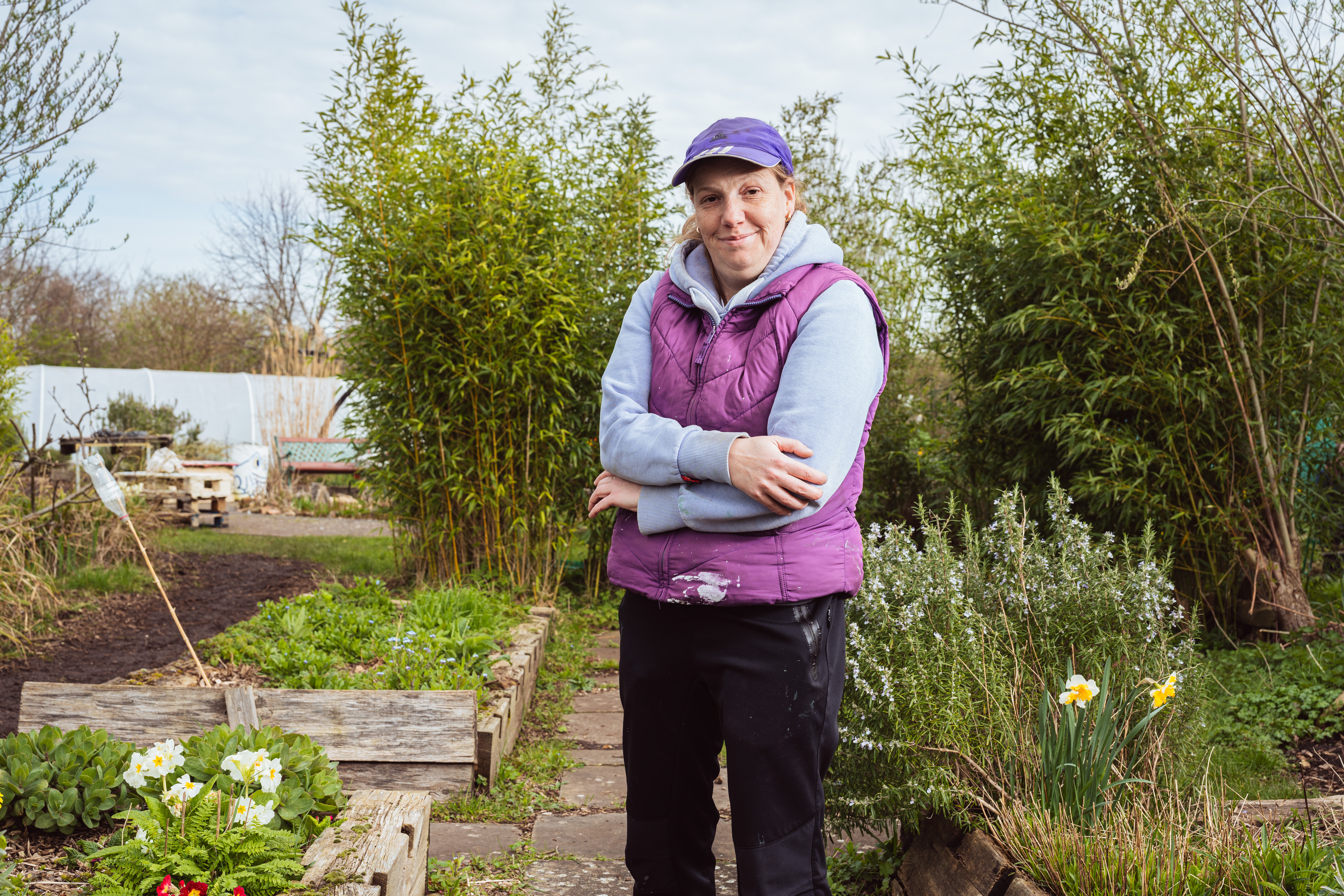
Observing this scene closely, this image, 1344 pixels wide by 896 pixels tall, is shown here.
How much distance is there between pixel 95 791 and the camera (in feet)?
→ 6.59

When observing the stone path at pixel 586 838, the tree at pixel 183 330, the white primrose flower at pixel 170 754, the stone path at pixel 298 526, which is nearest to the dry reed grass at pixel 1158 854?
the stone path at pixel 586 838

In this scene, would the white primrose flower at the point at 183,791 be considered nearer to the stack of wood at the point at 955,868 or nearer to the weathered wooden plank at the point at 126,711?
the weathered wooden plank at the point at 126,711

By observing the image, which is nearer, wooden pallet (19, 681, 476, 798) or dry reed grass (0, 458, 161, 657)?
wooden pallet (19, 681, 476, 798)

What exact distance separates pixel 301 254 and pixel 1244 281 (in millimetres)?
22665

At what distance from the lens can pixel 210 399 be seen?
17391mm

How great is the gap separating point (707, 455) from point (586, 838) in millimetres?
1623

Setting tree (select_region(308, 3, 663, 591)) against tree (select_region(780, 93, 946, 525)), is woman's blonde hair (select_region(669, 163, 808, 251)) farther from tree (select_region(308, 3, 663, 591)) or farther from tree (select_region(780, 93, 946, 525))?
tree (select_region(780, 93, 946, 525))

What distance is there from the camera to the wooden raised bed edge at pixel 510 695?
9.67 ft

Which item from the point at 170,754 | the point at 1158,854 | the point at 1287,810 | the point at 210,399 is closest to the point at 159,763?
the point at 170,754

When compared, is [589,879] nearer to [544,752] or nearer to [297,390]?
[544,752]

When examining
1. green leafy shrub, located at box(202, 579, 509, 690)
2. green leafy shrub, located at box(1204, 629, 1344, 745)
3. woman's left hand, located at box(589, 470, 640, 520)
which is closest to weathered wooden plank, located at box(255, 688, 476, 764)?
green leafy shrub, located at box(202, 579, 509, 690)

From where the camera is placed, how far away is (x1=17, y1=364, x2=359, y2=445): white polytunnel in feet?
49.6

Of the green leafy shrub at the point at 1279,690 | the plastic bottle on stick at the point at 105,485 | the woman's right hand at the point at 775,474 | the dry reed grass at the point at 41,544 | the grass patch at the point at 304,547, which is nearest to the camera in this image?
the woman's right hand at the point at 775,474

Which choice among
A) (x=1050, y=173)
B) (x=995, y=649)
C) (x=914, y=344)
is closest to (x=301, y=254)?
(x=914, y=344)
